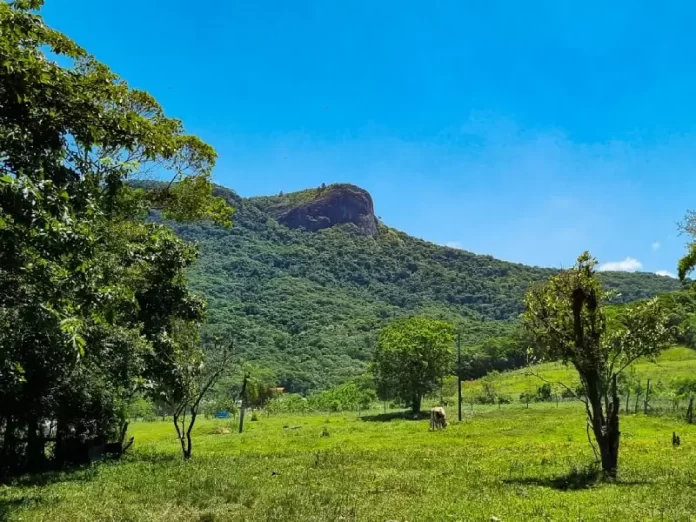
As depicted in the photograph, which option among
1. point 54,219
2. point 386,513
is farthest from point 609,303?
point 54,219

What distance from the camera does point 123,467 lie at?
77.4 feet

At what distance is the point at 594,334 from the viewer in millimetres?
17750

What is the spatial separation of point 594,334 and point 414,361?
46349 millimetres

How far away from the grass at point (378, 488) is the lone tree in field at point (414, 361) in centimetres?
3451

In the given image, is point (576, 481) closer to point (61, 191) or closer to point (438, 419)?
point (61, 191)

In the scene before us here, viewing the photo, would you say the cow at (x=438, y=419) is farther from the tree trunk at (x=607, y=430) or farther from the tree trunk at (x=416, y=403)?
the tree trunk at (x=607, y=430)

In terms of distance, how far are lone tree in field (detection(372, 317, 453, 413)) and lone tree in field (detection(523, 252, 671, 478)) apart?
45303 mm

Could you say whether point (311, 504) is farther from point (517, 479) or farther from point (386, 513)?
point (517, 479)

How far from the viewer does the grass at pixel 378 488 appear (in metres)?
12.5

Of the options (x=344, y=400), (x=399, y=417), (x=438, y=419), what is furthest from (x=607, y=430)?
(x=344, y=400)

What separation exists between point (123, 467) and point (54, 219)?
1939cm

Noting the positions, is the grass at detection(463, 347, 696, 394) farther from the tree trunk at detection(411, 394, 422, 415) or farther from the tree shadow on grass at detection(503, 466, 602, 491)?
the tree shadow on grass at detection(503, 466, 602, 491)

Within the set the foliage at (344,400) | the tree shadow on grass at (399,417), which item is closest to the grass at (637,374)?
the foliage at (344,400)

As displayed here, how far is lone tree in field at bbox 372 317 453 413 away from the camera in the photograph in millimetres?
Result: 63344
